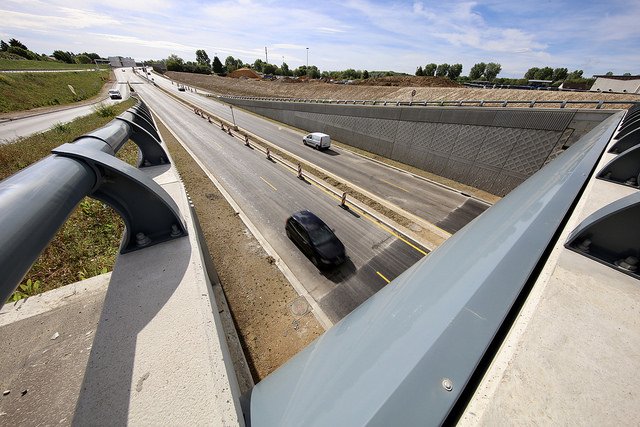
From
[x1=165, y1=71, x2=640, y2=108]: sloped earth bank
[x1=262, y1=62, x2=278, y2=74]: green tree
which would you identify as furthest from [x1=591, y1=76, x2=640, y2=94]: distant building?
[x1=262, y1=62, x2=278, y2=74]: green tree

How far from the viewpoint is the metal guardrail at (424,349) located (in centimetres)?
110

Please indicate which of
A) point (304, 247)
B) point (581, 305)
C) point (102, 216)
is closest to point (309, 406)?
point (581, 305)

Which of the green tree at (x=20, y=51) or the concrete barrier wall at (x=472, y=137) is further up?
the green tree at (x=20, y=51)

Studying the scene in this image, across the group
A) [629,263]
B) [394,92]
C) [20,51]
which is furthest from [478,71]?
[20,51]

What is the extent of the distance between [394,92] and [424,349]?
1646 inches

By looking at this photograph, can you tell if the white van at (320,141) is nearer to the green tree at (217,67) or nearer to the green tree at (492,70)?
the green tree at (492,70)

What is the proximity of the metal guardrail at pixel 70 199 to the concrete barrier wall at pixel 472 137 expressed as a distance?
62.2ft

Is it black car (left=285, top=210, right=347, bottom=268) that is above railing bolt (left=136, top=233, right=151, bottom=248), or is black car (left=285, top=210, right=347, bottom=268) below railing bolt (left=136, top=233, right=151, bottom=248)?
below

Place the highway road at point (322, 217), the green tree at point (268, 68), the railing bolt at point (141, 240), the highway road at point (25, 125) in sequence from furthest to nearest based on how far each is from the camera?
1. the green tree at point (268, 68)
2. the highway road at point (25, 125)
3. the highway road at point (322, 217)
4. the railing bolt at point (141, 240)

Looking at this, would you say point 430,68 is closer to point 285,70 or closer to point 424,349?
point 285,70

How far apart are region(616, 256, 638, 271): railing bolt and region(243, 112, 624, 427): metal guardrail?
3.88ft

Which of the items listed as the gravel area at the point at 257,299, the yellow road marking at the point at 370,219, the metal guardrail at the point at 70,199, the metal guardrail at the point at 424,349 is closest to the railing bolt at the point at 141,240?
the metal guardrail at the point at 70,199

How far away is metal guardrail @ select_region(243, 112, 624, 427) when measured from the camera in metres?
1.10

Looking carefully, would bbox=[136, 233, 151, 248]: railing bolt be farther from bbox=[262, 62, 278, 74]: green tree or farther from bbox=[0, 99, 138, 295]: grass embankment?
bbox=[262, 62, 278, 74]: green tree
